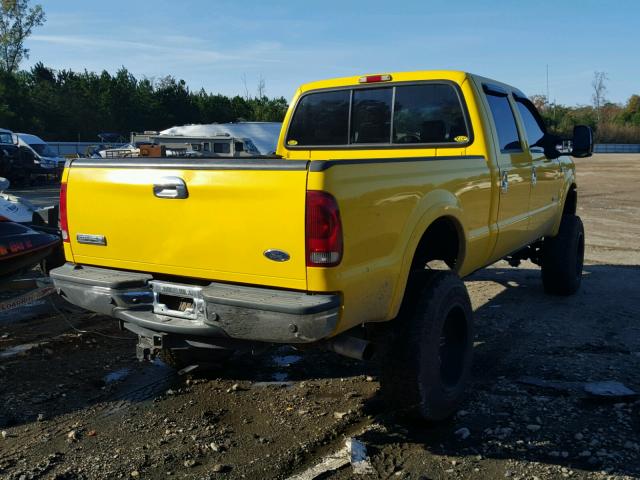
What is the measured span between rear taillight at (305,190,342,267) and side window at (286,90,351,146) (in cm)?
252

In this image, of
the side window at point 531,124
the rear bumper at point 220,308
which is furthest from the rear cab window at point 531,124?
the rear bumper at point 220,308

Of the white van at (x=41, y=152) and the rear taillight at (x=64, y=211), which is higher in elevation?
the white van at (x=41, y=152)

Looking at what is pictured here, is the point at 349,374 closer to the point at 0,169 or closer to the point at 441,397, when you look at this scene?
the point at 441,397

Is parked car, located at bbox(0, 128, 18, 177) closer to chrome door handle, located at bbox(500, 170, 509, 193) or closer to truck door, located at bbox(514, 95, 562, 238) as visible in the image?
truck door, located at bbox(514, 95, 562, 238)

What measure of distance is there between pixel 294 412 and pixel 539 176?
10.3 feet

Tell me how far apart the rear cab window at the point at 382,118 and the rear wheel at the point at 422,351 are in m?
1.45

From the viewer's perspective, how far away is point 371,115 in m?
5.15

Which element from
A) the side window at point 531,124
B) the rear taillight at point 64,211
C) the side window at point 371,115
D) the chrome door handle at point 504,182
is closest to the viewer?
the rear taillight at point 64,211

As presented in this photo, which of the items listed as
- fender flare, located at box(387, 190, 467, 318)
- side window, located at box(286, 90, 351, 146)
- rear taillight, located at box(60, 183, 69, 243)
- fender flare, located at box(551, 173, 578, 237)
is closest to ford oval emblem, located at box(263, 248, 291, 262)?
fender flare, located at box(387, 190, 467, 318)

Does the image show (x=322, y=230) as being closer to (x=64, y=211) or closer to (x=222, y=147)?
(x=64, y=211)

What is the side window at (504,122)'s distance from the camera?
491 centimetres

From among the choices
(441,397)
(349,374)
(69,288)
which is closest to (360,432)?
(441,397)

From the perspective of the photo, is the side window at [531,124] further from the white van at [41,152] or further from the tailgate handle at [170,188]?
the white van at [41,152]

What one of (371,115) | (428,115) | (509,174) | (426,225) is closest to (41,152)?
(371,115)
